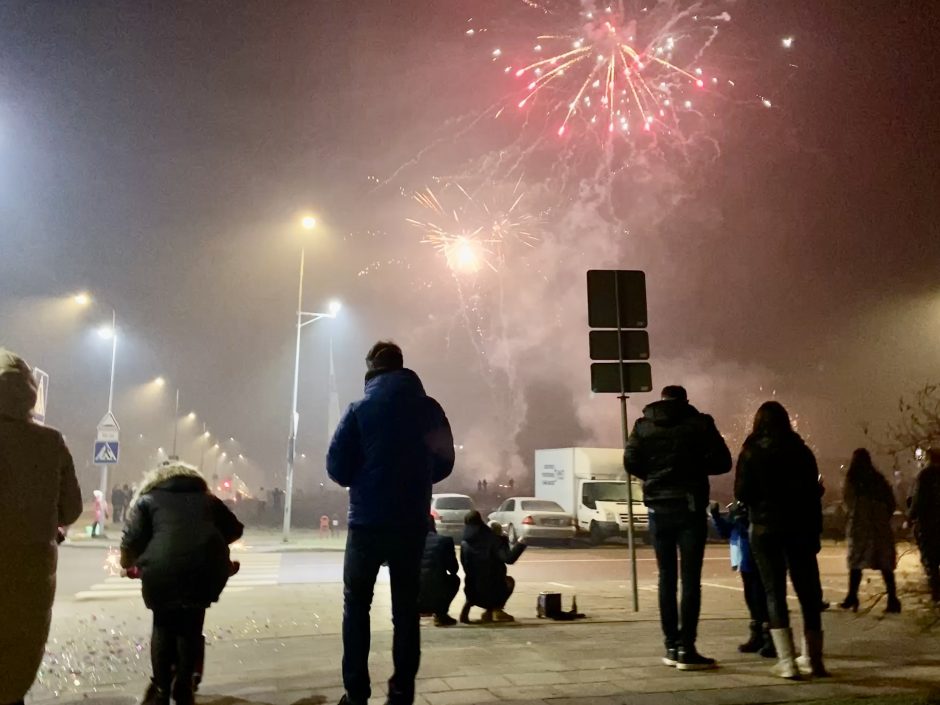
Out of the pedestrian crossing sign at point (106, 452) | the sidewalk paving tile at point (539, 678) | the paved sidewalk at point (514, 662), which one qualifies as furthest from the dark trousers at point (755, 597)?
the pedestrian crossing sign at point (106, 452)

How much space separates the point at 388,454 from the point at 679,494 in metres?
2.30

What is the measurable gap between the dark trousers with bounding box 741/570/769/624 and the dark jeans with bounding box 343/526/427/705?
3349 millimetres

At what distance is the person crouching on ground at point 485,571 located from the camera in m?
8.55

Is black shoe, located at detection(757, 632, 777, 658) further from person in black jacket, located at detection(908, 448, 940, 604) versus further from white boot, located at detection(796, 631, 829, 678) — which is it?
person in black jacket, located at detection(908, 448, 940, 604)

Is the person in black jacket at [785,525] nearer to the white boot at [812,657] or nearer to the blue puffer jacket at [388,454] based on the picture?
the white boot at [812,657]

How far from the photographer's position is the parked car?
23.3 meters

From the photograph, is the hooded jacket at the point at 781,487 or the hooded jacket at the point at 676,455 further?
the hooded jacket at the point at 676,455

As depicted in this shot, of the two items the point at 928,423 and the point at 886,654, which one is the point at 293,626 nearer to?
the point at 886,654

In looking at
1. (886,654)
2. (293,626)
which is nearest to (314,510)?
(293,626)

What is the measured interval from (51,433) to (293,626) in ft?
17.8

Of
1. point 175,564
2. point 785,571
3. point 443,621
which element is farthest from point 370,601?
point 443,621

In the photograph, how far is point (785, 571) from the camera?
537 cm

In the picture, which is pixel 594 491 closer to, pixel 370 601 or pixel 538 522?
pixel 538 522

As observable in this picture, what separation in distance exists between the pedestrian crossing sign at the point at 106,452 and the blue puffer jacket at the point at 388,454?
69.2 feet
